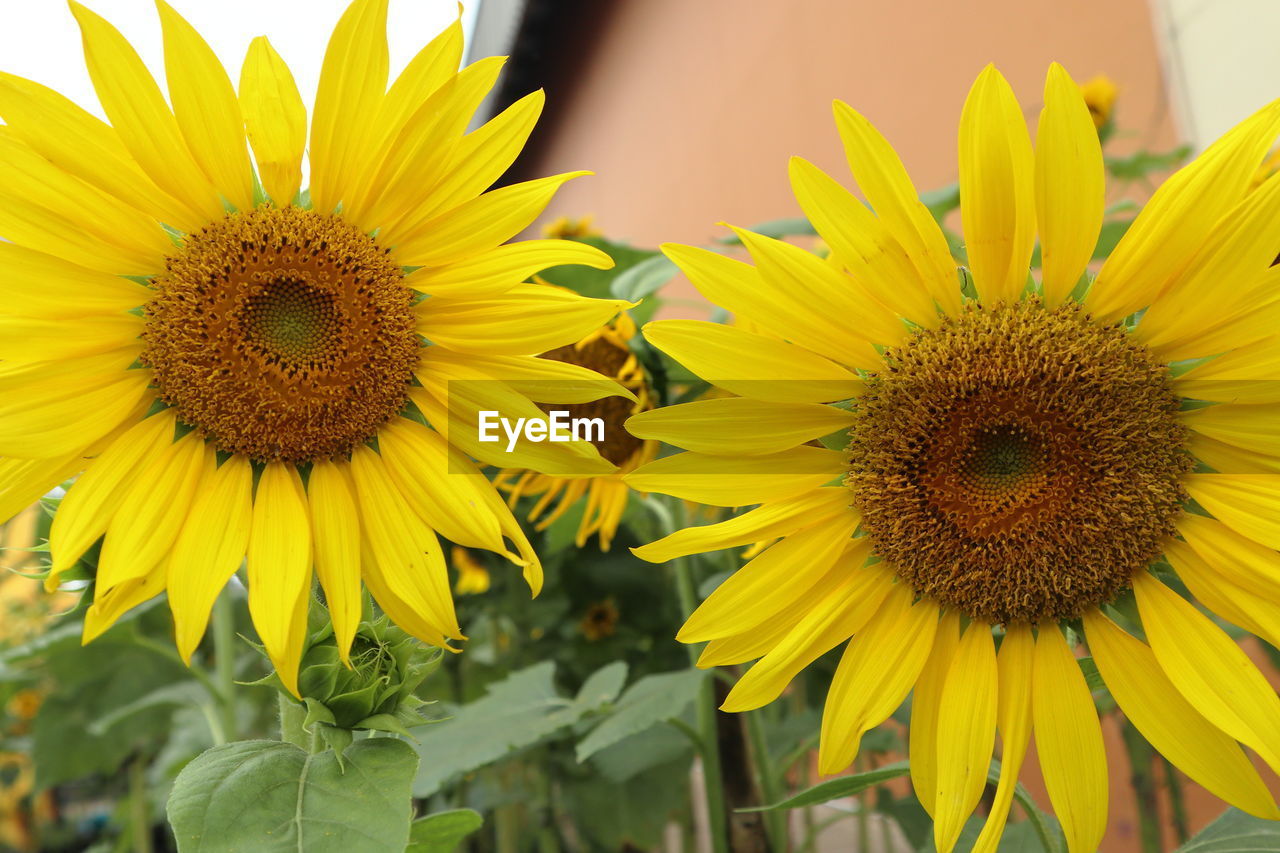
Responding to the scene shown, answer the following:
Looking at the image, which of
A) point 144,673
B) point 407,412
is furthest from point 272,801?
point 144,673

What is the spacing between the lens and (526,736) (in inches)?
34.7

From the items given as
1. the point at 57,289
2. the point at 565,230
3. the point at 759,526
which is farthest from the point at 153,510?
the point at 565,230

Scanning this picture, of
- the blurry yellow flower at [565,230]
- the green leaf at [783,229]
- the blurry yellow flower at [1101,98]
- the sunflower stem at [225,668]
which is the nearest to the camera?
the green leaf at [783,229]

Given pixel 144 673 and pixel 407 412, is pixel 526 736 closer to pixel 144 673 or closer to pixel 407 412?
pixel 407 412

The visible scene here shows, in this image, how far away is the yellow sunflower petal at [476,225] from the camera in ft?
1.85

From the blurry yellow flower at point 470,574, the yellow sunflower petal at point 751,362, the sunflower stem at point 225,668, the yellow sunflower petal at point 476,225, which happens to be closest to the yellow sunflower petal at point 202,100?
the yellow sunflower petal at point 476,225

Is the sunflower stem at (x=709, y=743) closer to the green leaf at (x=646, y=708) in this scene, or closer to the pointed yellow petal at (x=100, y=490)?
the green leaf at (x=646, y=708)

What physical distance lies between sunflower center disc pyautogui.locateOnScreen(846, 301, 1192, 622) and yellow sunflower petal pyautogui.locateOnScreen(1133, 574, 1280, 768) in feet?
0.09

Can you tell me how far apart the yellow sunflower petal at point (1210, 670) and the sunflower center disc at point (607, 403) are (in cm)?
49

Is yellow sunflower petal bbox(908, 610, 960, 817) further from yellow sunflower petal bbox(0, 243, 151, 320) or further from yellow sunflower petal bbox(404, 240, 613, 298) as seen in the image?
yellow sunflower petal bbox(0, 243, 151, 320)

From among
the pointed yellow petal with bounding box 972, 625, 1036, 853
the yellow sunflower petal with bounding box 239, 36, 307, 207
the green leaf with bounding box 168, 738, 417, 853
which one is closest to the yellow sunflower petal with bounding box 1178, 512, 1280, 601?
the pointed yellow petal with bounding box 972, 625, 1036, 853

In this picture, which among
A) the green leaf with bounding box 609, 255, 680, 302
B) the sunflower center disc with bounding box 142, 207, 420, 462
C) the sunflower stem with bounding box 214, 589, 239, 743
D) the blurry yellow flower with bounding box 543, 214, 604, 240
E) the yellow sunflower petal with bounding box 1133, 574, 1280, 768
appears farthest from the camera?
the blurry yellow flower with bounding box 543, 214, 604, 240

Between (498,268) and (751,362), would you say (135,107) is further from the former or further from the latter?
(751,362)

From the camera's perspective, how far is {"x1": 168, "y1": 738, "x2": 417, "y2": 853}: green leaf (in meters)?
0.49
